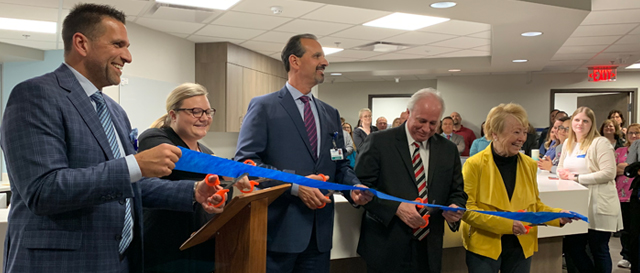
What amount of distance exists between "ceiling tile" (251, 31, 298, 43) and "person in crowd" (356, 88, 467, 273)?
4.67m

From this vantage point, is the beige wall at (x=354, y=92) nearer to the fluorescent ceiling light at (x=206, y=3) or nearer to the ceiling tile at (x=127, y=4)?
the fluorescent ceiling light at (x=206, y=3)

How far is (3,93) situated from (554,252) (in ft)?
21.2

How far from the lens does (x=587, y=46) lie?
7.64m

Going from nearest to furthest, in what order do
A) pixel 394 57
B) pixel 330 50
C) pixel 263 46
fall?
pixel 263 46 → pixel 330 50 → pixel 394 57

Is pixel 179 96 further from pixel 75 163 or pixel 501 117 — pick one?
pixel 501 117

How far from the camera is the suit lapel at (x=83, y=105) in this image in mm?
1307

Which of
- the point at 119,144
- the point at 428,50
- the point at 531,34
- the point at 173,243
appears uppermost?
the point at 428,50

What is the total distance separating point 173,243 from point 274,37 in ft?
18.2

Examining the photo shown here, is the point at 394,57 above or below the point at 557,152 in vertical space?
above

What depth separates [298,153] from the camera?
6.72 feet

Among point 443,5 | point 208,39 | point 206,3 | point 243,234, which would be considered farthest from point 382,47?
point 243,234

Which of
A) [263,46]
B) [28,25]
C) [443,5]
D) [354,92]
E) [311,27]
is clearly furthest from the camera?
[354,92]

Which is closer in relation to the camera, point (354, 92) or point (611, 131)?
point (611, 131)

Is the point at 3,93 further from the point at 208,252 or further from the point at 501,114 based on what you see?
the point at 501,114
